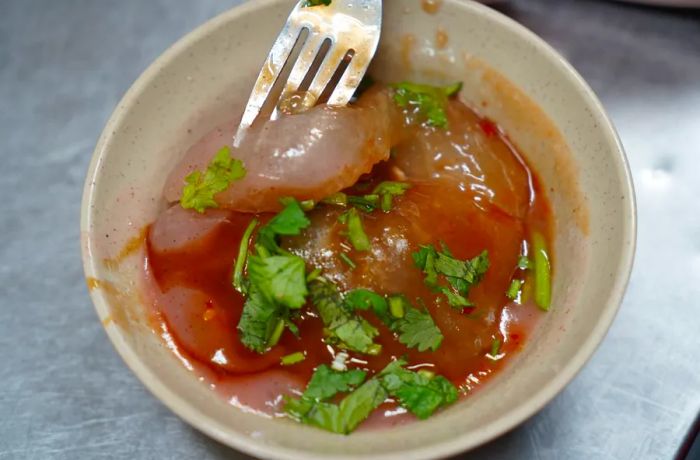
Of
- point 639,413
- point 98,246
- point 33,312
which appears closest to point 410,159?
point 98,246

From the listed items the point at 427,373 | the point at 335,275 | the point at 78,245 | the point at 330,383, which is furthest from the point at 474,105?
the point at 78,245

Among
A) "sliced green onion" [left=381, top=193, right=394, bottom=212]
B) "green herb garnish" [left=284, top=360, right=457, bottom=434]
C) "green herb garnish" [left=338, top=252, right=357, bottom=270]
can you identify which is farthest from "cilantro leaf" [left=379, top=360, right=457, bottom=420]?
"sliced green onion" [left=381, top=193, right=394, bottom=212]

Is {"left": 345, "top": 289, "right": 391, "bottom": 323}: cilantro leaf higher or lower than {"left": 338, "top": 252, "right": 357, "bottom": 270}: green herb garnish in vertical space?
lower

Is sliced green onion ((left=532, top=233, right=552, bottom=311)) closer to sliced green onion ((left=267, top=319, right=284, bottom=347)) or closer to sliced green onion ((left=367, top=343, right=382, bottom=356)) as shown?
sliced green onion ((left=367, top=343, right=382, bottom=356))

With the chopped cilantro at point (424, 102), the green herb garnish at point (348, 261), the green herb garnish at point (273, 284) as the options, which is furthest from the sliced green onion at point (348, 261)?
the chopped cilantro at point (424, 102)

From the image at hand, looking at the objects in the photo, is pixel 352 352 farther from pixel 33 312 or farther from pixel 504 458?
pixel 33 312

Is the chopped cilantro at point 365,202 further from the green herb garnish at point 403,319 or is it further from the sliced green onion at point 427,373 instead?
the sliced green onion at point 427,373
